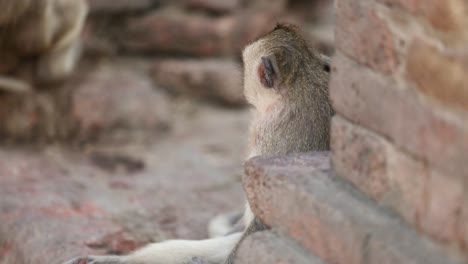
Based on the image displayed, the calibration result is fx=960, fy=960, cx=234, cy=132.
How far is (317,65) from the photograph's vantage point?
3227 millimetres

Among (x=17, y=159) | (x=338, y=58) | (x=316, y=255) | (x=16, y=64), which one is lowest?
(x=17, y=159)

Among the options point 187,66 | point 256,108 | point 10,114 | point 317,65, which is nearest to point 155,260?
point 256,108

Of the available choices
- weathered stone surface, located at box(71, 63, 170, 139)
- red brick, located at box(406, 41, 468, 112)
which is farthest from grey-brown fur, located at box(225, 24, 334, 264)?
weathered stone surface, located at box(71, 63, 170, 139)

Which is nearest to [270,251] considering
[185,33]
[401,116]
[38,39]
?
[401,116]

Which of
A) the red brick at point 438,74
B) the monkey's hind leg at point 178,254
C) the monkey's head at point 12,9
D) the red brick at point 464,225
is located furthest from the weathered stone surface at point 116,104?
the red brick at point 464,225

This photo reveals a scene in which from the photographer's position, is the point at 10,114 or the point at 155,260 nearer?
the point at 155,260

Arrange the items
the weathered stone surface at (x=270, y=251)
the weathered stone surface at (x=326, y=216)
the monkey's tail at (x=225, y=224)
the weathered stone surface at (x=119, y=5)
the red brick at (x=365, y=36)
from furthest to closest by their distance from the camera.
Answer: the weathered stone surface at (x=119, y=5), the monkey's tail at (x=225, y=224), the weathered stone surface at (x=270, y=251), the red brick at (x=365, y=36), the weathered stone surface at (x=326, y=216)

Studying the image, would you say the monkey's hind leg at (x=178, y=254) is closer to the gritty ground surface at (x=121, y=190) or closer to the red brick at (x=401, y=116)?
the gritty ground surface at (x=121, y=190)

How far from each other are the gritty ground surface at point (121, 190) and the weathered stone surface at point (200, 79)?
102mm

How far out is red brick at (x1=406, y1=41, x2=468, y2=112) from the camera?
6.61 ft

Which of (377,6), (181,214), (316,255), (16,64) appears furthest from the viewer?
(16,64)

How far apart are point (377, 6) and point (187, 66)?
4285mm

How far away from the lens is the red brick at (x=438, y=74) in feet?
6.61

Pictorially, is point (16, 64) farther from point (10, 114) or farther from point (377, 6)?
point (377, 6)
